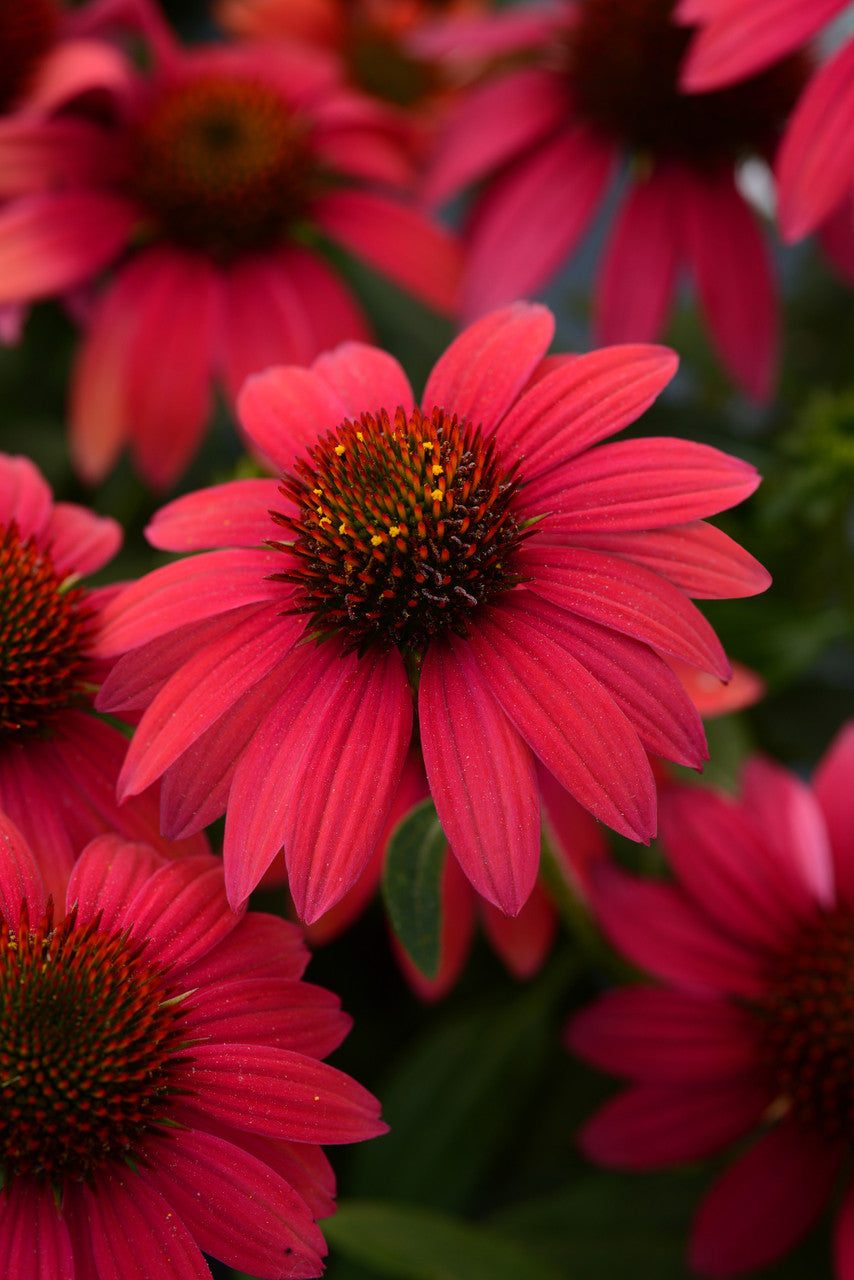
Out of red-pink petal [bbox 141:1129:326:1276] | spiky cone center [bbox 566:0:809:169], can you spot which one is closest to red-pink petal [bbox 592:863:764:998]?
red-pink petal [bbox 141:1129:326:1276]

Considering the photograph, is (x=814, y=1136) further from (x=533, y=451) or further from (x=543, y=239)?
(x=543, y=239)

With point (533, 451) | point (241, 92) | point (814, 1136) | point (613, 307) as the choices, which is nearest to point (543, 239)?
point (613, 307)

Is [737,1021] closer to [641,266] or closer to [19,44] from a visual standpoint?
[641,266]

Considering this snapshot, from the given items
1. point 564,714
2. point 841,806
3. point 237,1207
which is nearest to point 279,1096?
point 237,1207

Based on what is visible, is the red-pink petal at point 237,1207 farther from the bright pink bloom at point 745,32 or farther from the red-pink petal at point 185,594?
the bright pink bloom at point 745,32

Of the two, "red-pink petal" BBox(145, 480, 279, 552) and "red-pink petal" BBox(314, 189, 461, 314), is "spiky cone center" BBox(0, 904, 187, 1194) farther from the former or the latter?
"red-pink petal" BBox(314, 189, 461, 314)

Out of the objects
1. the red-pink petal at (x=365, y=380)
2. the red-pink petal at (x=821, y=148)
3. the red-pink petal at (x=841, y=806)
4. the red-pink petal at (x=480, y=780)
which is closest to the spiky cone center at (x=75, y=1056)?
the red-pink petal at (x=480, y=780)
